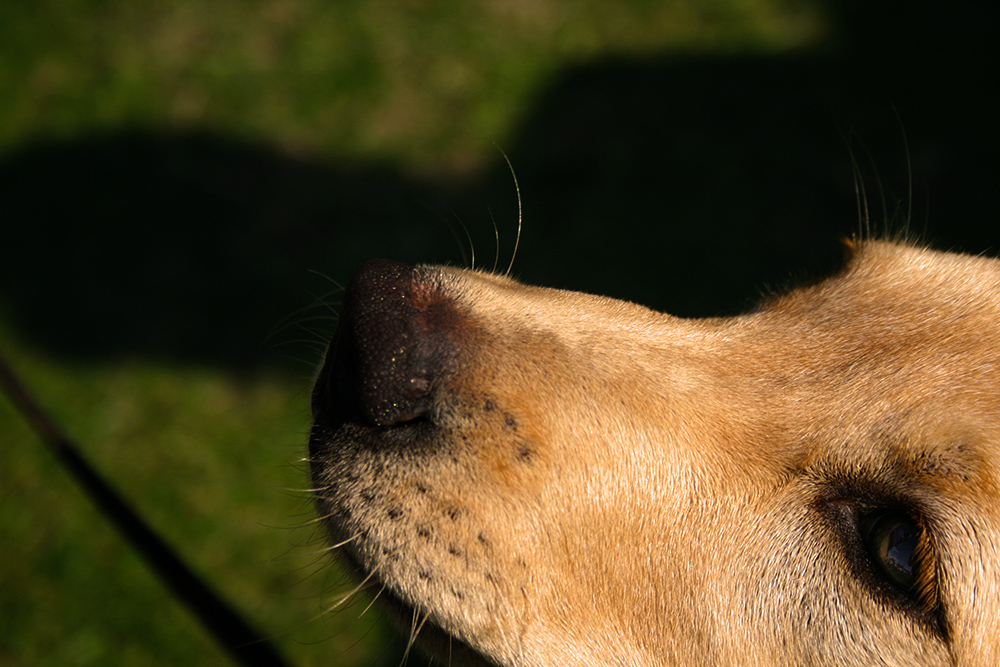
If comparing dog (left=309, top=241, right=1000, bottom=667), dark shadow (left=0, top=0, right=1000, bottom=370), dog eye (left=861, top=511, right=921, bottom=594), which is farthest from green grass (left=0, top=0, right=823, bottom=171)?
dog eye (left=861, top=511, right=921, bottom=594)

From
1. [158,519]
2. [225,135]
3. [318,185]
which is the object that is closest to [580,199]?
[318,185]

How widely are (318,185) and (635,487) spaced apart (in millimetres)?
5005

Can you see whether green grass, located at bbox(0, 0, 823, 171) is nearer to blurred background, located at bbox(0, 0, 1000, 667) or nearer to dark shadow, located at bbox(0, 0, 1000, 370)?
blurred background, located at bbox(0, 0, 1000, 667)

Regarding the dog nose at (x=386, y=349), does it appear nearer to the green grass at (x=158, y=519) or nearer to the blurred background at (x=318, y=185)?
the green grass at (x=158, y=519)

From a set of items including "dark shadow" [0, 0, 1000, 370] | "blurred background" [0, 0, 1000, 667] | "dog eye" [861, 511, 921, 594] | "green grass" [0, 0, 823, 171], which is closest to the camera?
"dog eye" [861, 511, 921, 594]

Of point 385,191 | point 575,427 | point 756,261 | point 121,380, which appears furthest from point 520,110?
point 575,427

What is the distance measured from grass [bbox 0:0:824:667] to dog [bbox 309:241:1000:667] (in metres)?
2.79

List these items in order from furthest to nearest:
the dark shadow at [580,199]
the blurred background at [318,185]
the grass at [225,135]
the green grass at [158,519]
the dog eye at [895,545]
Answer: the dark shadow at [580,199] → the blurred background at [318,185] → the grass at [225,135] → the green grass at [158,519] → the dog eye at [895,545]

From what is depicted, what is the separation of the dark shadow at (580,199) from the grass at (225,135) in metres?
0.22

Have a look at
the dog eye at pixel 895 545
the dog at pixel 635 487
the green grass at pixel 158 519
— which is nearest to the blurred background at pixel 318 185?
the green grass at pixel 158 519

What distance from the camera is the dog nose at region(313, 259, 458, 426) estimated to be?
7.02ft

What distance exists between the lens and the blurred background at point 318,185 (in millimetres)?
5141

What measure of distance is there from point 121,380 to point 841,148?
633 cm

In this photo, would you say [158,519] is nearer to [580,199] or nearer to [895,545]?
[580,199]
